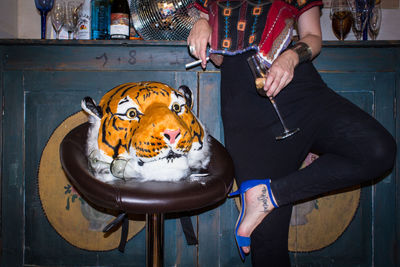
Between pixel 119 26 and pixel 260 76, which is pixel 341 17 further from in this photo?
pixel 119 26

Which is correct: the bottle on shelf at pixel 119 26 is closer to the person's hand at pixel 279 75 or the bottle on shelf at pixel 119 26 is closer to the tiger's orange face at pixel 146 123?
the tiger's orange face at pixel 146 123

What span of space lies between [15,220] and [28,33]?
1.06 metres

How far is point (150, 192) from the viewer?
2.26 ft

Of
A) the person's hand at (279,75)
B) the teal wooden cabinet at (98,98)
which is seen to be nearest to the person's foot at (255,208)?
the person's hand at (279,75)

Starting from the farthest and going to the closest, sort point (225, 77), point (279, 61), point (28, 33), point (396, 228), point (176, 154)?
point (28, 33) → point (396, 228) → point (225, 77) → point (279, 61) → point (176, 154)

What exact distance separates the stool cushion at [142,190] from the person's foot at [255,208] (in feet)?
0.35

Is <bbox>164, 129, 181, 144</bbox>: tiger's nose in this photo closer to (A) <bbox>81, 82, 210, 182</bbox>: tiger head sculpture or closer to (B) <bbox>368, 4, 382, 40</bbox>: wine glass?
(A) <bbox>81, 82, 210, 182</bbox>: tiger head sculpture

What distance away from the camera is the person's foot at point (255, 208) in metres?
0.87

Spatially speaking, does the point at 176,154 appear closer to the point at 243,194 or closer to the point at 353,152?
the point at 243,194

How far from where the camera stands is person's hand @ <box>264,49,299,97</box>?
853 mm

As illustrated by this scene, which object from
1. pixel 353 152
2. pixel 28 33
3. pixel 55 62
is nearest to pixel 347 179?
pixel 353 152

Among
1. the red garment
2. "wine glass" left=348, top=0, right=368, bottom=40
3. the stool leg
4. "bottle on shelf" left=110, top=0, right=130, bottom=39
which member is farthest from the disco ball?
the stool leg

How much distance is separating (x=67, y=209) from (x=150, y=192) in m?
0.81

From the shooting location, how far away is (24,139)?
51.3 inches
